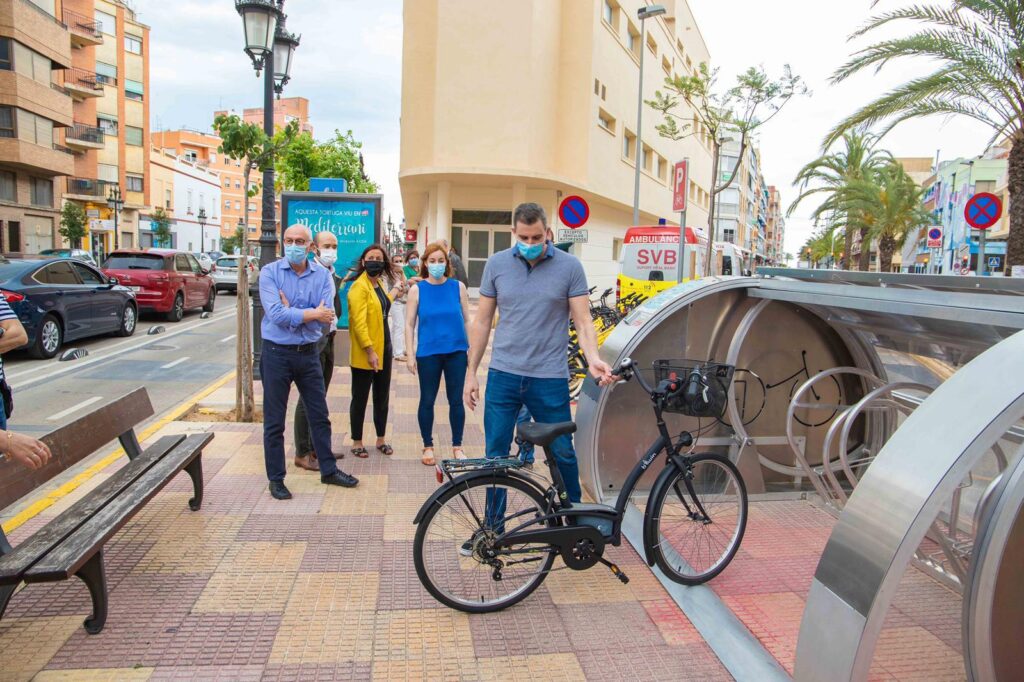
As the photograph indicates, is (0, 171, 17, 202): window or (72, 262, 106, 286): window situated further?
(0, 171, 17, 202): window

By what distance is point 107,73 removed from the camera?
2247 inches

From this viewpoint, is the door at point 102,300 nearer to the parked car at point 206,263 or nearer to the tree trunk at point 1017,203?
the parked car at point 206,263

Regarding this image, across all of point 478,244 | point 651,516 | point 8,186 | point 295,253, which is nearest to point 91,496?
point 295,253

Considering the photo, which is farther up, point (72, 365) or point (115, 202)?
point (115, 202)

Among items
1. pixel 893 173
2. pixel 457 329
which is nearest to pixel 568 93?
pixel 893 173

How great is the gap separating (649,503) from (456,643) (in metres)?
1.21

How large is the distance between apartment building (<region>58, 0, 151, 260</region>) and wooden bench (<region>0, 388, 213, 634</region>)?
47.3 meters

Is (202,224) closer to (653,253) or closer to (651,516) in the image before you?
(653,253)

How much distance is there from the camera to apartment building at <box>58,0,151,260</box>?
162ft

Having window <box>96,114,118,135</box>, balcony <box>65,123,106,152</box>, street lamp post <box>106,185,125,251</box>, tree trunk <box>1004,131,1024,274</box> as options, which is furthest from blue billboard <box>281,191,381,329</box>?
window <box>96,114,118,135</box>

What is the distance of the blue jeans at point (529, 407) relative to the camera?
13.7 feet

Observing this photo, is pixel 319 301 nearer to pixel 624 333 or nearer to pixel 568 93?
pixel 624 333

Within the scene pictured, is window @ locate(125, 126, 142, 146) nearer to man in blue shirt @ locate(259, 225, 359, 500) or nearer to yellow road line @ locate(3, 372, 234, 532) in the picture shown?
yellow road line @ locate(3, 372, 234, 532)

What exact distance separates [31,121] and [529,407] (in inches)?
1755
